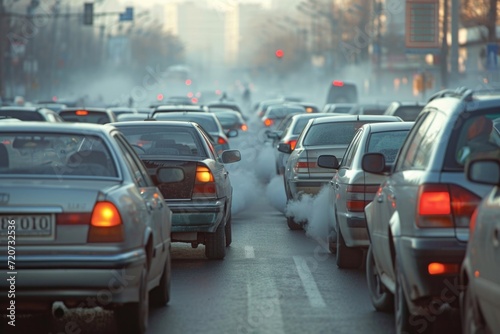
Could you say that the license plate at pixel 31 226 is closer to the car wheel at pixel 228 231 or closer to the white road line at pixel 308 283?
the white road line at pixel 308 283

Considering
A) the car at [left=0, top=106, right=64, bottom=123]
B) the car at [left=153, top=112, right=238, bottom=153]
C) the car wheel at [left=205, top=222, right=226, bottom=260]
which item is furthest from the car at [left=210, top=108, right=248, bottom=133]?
the car wheel at [left=205, top=222, right=226, bottom=260]

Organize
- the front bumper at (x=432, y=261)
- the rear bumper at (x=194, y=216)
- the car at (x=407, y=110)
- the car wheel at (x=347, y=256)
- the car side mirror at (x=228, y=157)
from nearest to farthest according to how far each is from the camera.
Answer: the front bumper at (x=432, y=261)
the car wheel at (x=347, y=256)
the rear bumper at (x=194, y=216)
the car side mirror at (x=228, y=157)
the car at (x=407, y=110)

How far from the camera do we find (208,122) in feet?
90.3

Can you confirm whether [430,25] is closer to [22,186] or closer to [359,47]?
[22,186]

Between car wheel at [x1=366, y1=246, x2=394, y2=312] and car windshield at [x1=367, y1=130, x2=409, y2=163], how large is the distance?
3.89 m

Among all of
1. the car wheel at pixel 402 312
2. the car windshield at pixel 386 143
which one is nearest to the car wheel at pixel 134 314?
the car wheel at pixel 402 312

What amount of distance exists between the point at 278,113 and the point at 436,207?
40.5 meters

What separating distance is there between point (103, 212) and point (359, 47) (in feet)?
381

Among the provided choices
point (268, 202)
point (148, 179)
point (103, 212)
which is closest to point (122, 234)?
point (103, 212)

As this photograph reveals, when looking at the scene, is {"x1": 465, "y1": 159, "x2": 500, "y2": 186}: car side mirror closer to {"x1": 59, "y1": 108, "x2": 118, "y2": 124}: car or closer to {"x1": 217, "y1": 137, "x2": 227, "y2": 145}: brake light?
{"x1": 217, "y1": 137, "x2": 227, "y2": 145}: brake light

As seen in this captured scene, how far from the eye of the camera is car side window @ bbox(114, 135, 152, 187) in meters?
9.60

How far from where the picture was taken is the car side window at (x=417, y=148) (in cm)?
882

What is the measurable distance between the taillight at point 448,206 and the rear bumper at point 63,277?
6.05 ft

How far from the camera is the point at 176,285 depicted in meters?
12.2
